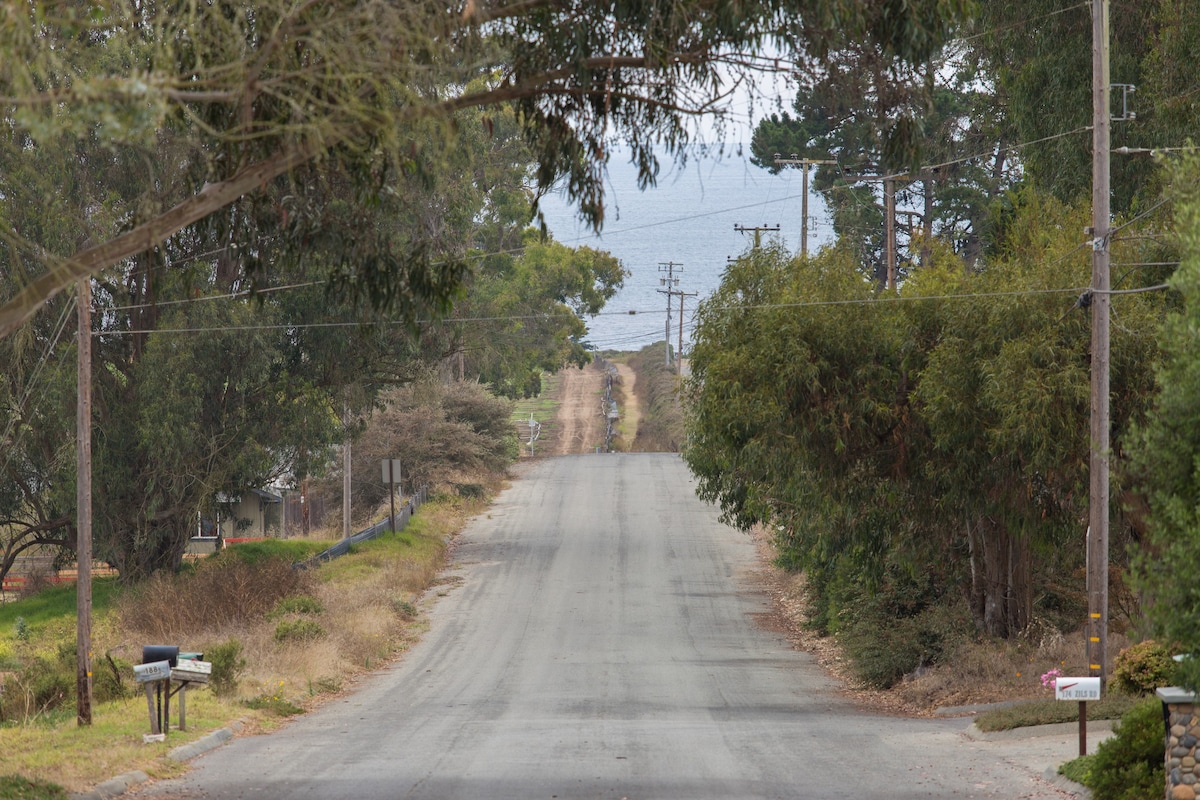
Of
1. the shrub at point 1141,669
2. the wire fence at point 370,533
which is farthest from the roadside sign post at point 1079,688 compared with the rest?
the wire fence at point 370,533

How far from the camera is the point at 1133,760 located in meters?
11.8

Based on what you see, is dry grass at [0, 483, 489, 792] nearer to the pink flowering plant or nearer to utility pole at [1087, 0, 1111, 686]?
the pink flowering plant

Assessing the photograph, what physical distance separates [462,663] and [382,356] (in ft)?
32.2

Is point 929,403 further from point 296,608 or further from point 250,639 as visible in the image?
point 296,608

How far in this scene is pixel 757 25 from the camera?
11219 millimetres

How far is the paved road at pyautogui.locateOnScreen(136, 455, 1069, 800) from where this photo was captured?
43.6 ft

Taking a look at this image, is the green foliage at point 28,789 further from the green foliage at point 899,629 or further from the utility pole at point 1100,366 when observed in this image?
the green foliage at point 899,629

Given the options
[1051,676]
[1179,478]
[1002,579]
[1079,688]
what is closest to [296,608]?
[1002,579]

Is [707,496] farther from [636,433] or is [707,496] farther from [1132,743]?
[636,433]

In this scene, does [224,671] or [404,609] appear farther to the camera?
[404,609]

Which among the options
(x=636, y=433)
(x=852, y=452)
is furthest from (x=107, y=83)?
(x=636, y=433)

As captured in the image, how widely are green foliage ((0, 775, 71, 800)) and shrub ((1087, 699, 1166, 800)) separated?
9233 mm

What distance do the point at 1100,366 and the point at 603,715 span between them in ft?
27.8

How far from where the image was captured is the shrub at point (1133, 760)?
37.4ft
